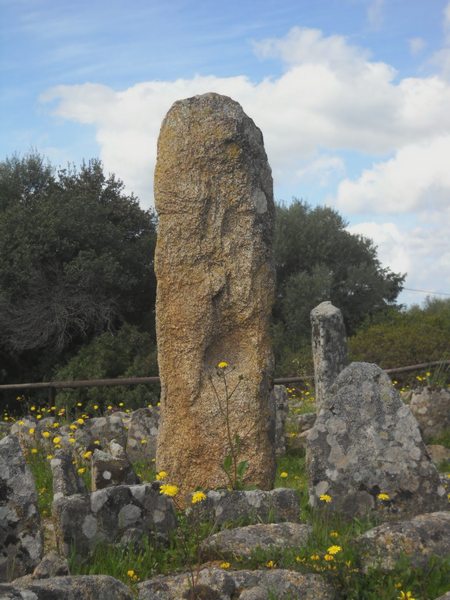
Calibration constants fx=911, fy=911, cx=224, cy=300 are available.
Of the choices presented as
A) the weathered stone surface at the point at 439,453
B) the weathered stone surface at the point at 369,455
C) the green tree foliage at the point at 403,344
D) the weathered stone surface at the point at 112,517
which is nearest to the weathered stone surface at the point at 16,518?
the weathered stone surface at the point at 112,517

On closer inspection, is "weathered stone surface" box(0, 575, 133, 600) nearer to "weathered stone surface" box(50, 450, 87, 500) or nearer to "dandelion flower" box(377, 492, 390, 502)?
"dandelion flower" box(377, 492, 390, 502)

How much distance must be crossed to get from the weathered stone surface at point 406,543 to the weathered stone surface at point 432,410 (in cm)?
749

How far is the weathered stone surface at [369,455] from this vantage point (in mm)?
6750

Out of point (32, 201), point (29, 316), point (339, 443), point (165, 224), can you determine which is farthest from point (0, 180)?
point (339, 443)

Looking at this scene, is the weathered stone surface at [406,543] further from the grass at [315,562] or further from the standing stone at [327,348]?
the standing stone at [327,348]

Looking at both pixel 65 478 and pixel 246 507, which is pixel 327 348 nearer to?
pixel 65 478

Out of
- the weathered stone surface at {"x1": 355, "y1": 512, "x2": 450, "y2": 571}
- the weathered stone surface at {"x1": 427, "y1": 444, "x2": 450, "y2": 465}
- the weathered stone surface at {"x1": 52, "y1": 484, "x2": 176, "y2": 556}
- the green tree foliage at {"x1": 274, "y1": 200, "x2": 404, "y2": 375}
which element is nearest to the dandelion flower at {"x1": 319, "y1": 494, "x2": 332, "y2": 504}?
the weathered stone surface at {"x1": 355, "y1": 512, "x2": 450, "y2": 571}

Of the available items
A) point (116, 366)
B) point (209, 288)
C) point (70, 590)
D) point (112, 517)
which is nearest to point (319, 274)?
point (116, 366)

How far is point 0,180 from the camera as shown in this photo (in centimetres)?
2984

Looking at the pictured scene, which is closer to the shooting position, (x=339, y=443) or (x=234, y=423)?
(x=339, y=443)

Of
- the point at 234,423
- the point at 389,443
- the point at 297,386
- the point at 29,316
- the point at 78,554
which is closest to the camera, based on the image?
the point at 78,554

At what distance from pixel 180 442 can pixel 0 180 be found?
23.2m

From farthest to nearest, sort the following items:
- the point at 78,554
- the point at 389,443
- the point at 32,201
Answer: the point at 32,201 < the point at 389,443 < the point at 78,554

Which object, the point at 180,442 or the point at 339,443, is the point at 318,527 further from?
the point at 180,442
